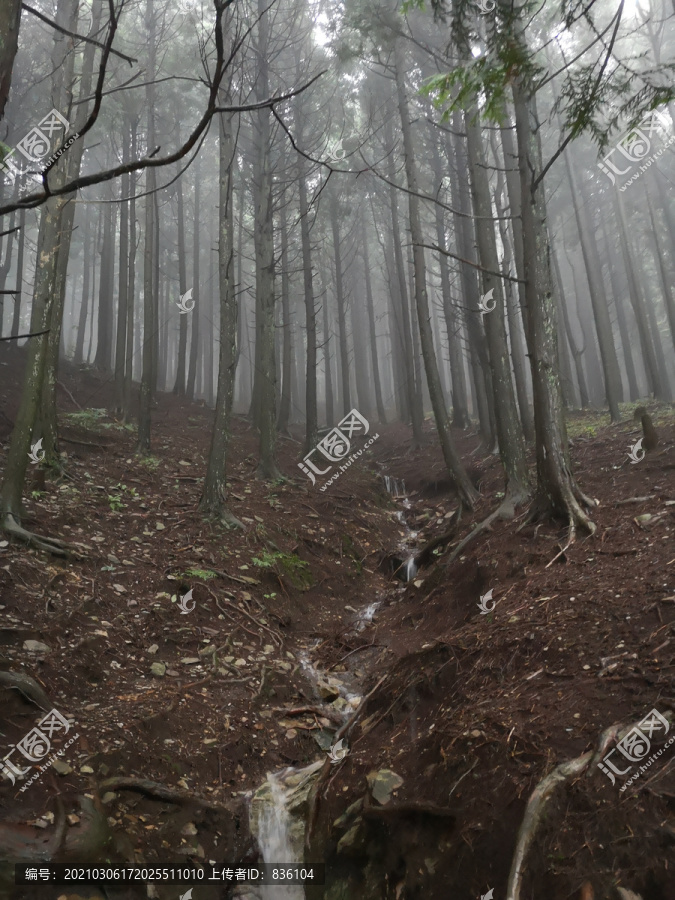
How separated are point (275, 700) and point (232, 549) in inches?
118

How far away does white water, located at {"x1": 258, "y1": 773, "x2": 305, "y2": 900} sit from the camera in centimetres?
406

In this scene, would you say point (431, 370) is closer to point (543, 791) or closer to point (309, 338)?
point (309, 338)

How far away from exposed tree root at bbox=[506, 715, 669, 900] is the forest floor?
0.17ft

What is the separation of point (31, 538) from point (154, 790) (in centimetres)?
362

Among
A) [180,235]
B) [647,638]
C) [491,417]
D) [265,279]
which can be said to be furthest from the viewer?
[180,235]

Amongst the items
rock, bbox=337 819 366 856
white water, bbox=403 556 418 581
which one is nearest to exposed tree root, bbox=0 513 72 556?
rock, bbox=337 819 366 856

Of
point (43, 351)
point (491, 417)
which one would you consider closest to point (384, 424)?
point (491, 417)

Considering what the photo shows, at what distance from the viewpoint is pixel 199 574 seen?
7.43 m

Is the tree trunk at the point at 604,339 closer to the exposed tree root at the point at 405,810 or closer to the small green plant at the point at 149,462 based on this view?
the small green plant at the point at 149,462

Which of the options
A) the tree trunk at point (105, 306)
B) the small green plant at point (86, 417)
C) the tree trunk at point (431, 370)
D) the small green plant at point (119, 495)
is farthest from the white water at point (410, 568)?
the tree trunk at point (105, 306)

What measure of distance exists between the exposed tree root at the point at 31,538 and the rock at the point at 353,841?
15.0 ft

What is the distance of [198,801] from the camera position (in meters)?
4.24

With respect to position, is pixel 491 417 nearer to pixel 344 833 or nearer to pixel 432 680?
pixel 432 680

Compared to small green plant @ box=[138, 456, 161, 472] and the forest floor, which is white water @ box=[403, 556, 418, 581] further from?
small green plant @ box=[138, 456, 161, 472]
